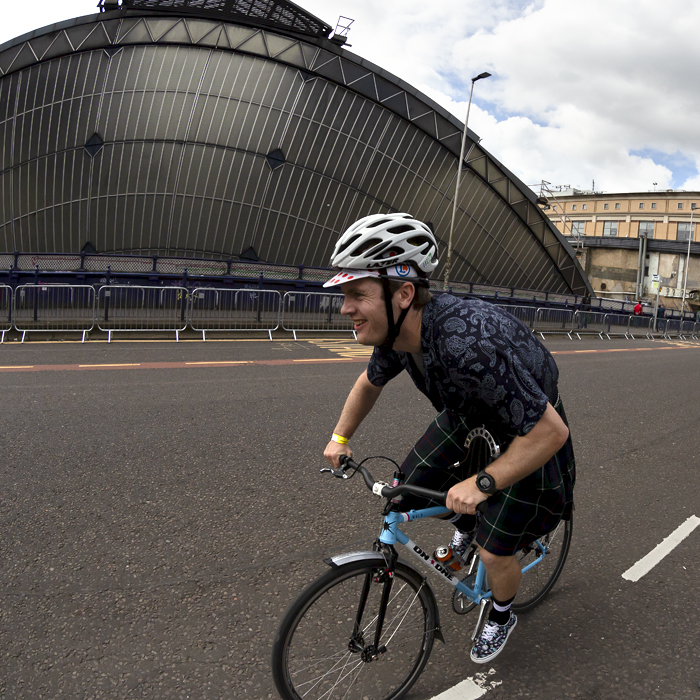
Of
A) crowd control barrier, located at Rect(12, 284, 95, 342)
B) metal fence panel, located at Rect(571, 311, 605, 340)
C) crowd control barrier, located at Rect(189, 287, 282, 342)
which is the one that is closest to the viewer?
crowd control barrier, located at Rect(12, 284, 95, 342)

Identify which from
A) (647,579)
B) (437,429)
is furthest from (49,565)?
(647,579)

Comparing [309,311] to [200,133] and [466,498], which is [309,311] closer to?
[466,498]

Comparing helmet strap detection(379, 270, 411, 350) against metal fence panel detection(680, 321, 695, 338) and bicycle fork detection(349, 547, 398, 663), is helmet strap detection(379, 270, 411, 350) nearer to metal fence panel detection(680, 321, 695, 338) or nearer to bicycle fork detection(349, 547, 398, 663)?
bicycle fork detection(349, 547, 398, 663)

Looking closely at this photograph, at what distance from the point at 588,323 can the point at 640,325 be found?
24.3 feet

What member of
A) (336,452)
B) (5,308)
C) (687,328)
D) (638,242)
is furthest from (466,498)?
(638,242)

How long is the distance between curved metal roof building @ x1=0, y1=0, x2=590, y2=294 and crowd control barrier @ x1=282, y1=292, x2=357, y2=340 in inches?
737

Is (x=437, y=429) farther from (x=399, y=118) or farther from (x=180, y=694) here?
(x=399, y=118)

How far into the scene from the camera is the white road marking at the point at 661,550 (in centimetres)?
372

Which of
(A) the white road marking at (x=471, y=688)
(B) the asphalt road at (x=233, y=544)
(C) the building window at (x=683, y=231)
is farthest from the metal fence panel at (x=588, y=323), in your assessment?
(C) the building window at (x=683, y=231)

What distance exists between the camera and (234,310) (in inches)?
582

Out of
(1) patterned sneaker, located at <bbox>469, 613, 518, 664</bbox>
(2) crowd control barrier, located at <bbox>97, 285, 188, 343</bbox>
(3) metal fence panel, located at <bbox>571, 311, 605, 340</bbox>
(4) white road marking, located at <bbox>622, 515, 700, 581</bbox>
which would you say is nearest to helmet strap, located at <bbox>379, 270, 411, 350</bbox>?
(1) patterned sneaker, located at <bbox>469, 613, 518, 664</bbox>

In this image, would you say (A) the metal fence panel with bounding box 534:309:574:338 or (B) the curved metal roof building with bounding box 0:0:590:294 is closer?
(A) the metal fence panel with bounding box 534:309:574:338

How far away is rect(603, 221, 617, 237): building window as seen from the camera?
85625 mm

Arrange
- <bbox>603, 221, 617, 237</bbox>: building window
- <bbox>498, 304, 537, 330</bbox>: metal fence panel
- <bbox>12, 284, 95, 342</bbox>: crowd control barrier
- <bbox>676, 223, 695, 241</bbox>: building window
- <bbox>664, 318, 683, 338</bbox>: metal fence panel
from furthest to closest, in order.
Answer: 1. <bbox>603, 221, 617, 237</bbox>: building window
2. <bbox>676, 223, 695, 241</bbox>: building window
3. <bbox>664, 318, 683, 338</bbox>: metal fence panel
4. <bbox>498, 304, 537, 330</bbox>: metal fence panel
5. <bbox>12, 284, 95, 342</bbox>: crowd control barrier
